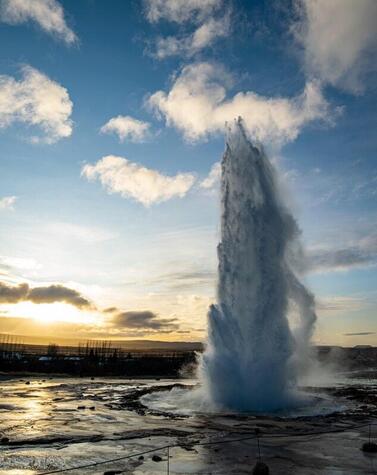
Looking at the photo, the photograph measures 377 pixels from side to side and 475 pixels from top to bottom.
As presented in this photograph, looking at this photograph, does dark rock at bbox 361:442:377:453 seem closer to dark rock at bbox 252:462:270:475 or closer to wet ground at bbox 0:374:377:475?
wet ground at bbox 0:374:377:475

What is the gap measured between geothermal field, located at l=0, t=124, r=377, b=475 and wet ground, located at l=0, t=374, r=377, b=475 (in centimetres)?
5

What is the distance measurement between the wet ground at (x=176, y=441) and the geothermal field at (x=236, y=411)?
0.05 metres

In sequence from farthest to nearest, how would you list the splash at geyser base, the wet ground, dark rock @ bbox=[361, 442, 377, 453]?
the splash at geyser base, dark rock @ bbox=[361, 442, 377, 453], the wet ground

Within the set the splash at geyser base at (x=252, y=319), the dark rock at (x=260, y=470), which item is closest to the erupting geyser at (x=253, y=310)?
the splash at geyser base at (x=252, y=319)

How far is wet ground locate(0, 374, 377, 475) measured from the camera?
48.4 feet

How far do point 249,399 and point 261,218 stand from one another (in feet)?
43.8

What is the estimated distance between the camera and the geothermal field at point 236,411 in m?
15.6

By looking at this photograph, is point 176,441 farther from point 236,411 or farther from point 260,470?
point 236,411

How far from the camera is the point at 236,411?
2862cm

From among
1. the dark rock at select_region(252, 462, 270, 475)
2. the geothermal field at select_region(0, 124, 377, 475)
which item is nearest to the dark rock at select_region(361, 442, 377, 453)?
the geothermal field at select_region(0, 124, 377, 475)

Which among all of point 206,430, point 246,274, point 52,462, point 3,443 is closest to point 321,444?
point 206,430

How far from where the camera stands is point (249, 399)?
29.8 m

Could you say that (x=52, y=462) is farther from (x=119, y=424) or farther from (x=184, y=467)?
(x=119, y=424)

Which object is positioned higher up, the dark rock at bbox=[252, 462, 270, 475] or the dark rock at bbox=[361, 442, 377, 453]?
the dark rock at bbox=[252, 462, 270, 475]
